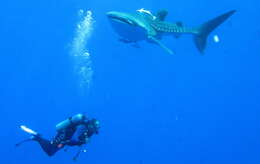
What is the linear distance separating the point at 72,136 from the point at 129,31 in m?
2.90

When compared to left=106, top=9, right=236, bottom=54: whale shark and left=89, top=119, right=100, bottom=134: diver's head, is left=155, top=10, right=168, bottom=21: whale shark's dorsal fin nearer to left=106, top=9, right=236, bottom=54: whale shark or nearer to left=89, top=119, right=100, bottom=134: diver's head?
left=106, top=9, right=236, bottom=54: whale shark

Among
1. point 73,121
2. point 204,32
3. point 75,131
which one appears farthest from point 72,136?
point 204,32

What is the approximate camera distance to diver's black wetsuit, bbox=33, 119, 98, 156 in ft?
34.3

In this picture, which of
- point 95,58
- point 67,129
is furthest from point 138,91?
point 67,129

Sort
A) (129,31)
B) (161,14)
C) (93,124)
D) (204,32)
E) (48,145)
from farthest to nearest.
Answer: (204,32) → (161,14) → (48,145) → (129,31) → (93,124)

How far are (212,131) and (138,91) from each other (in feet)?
25.5

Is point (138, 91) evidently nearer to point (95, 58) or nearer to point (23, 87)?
point (95, 58)

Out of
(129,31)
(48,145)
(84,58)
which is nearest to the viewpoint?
(129,31)

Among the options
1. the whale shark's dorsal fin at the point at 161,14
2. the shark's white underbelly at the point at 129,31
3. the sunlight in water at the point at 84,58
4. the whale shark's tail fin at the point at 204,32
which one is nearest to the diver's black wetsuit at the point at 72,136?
the shark's white underbelly at the point at 129,31

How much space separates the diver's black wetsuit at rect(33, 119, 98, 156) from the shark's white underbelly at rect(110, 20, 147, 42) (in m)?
2.36

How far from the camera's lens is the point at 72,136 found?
35.6 ft

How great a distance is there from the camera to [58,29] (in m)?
34.8

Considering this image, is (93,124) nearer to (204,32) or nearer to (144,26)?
(144,26)

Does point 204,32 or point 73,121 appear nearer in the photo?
point 73,121
